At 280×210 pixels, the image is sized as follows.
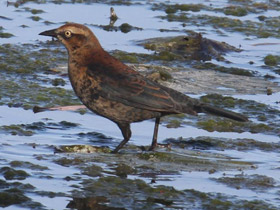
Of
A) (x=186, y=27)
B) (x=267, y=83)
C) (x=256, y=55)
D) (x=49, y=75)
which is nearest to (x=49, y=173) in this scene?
(x=49, y=75)

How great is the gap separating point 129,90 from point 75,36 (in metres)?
0.77

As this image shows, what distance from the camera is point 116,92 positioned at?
7.66 meters

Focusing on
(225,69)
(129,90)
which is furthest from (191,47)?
(129,90)

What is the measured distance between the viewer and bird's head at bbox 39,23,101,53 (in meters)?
7.96

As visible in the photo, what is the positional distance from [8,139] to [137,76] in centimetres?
130

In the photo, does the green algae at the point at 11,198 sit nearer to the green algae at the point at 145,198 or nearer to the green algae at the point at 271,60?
the green algae at the point at 145,198

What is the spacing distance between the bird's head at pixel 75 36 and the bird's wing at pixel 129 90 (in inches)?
11.3

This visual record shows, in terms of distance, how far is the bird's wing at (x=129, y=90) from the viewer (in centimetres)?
766

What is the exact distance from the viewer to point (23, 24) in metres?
12.9

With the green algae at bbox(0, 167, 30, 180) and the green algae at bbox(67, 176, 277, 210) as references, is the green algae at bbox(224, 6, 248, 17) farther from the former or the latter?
the green algae at bbox(0, 167, 30, 180)

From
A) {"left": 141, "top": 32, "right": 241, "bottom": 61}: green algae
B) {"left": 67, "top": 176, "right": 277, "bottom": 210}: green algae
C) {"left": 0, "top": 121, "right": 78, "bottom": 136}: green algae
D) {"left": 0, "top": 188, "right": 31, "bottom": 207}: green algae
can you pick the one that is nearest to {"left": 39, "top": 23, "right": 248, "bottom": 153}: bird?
{"left": 0, "top": 121, "right": 78, "bottom": 136}: green algae

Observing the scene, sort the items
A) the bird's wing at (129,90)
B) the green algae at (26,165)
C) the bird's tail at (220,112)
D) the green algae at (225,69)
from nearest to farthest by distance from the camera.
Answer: the green algae at (26,165) → the bird's wing at (129,90) → the bird's tail at (220,112) → the green algae at (225,69)

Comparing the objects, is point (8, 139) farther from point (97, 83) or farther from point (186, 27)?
point (186, 27)

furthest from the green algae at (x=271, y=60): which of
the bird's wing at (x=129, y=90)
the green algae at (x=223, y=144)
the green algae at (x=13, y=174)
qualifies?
the green algae at (x=13, y=174)
